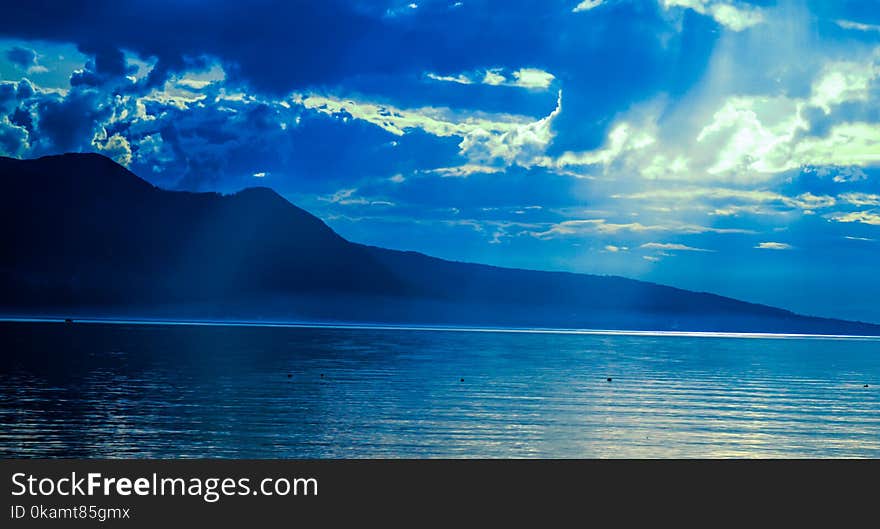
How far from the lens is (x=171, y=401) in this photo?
52344 mm

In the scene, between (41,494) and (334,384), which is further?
(334,384)

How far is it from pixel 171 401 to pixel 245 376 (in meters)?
19.3

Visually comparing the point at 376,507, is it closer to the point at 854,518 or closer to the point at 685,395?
the point at 854,518

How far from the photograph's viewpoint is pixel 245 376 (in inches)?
2820

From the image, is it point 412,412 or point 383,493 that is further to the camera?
point 412,412

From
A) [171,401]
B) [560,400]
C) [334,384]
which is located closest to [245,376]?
[334,384]

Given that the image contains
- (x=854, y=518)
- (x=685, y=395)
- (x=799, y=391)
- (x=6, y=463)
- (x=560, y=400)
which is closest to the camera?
(x=854, y=518)

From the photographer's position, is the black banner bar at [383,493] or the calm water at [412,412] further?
the calm water at [412,412]

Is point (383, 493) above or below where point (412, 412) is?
below

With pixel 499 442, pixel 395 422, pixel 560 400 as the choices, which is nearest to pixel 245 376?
pixel 560 400

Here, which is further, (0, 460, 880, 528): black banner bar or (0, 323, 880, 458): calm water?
(0, 323, 880, 458): calm water

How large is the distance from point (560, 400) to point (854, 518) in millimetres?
33698

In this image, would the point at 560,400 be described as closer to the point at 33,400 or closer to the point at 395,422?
the point at 395,422

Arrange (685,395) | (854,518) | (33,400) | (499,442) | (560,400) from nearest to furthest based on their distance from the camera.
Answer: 1. (854,518)
2. (499,442)
3. (33,400)
4. (560,400)
5. (685,395)
